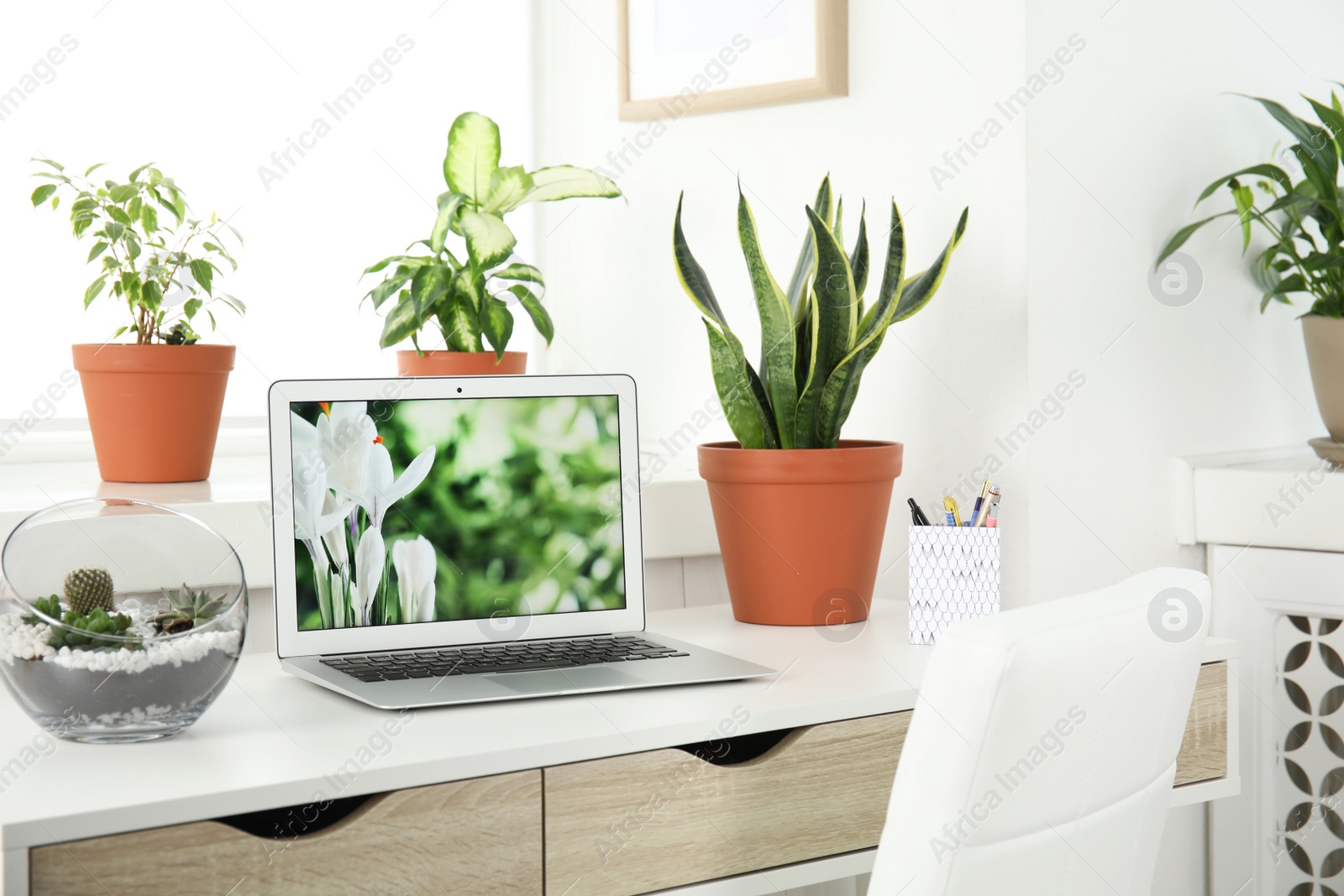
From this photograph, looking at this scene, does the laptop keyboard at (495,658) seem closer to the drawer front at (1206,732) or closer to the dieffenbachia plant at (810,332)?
the dieffenbachia plant at (810,332)

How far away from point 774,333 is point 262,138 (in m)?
0.88

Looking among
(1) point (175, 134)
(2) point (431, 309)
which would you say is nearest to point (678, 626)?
(2) point (431, 309)

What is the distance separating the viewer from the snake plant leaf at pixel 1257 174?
1.56 m

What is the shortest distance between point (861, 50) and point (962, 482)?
22.2 inches

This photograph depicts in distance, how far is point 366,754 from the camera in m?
0.83

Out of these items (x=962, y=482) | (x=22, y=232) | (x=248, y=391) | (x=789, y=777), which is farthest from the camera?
(x=248, y=391)

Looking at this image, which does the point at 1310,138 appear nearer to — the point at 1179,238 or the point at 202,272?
the point at 1179,238

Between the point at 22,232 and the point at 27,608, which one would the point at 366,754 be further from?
the point at 22,232

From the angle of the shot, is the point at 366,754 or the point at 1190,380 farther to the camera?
the point at 1190,380

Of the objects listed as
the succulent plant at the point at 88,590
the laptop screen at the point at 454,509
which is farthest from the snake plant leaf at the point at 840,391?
the succulent plant at the point at 88,590

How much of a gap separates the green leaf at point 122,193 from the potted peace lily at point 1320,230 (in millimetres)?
1224

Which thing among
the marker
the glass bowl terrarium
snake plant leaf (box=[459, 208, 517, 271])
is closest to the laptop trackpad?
the glass bowl terrarium

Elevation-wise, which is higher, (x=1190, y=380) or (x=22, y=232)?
(x=22, y=232)

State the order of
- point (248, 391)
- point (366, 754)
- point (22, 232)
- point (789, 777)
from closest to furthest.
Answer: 1. point (366, 754)
2. point (789, 777)
3. point (22, 232)
4. point (248, 391)
